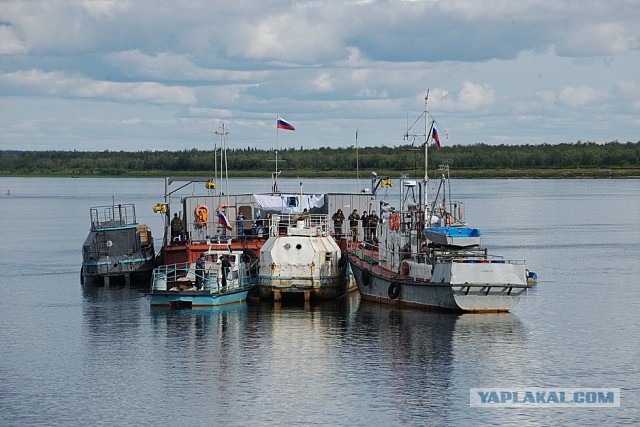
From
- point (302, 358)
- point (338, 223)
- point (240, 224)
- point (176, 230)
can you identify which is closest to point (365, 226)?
point (338, 223)

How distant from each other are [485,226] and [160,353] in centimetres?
7968

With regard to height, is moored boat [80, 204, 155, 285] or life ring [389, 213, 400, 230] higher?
life ring [389, 213, 400, 230]

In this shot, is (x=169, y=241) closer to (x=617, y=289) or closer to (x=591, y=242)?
(x=617, y=289)

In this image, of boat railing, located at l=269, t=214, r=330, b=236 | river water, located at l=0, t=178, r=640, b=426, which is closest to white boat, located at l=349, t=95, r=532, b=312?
river water, located at l=0, t=178, r=640, b=426

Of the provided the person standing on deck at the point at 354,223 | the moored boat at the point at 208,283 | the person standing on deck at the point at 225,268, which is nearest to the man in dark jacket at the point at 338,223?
the person standing on deck at the point at 354,223

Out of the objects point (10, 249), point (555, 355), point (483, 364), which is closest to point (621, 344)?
point (555, 355)

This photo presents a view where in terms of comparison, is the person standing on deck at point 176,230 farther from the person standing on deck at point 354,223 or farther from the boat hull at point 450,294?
the boat hull at point 450,294

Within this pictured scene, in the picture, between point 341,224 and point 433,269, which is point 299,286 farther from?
point 341,224

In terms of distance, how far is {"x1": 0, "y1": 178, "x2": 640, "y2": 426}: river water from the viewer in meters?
35.4

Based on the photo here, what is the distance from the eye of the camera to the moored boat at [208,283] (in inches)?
2116

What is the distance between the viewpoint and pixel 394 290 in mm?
54156

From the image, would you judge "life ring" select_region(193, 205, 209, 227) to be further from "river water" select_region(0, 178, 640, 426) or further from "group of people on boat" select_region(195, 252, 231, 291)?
"group of people on boat" select_region(195, 252, 231, 291)

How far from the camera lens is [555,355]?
44312mm

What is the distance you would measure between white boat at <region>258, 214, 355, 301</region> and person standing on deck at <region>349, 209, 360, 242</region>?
7519 millimetres
